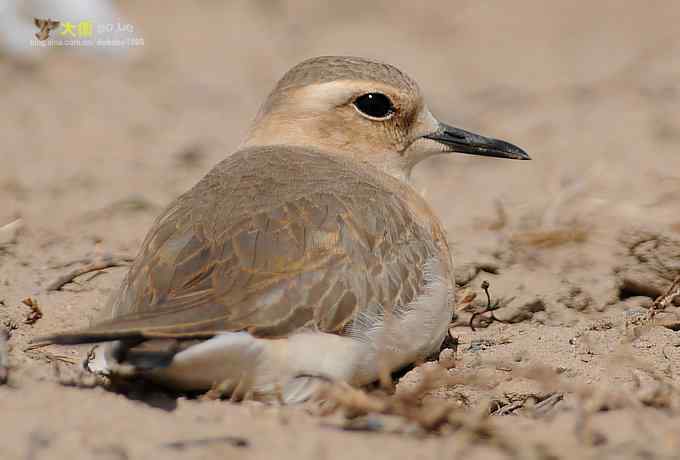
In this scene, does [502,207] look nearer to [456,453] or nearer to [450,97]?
[450,97]

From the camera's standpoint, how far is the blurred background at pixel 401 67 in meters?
6.95

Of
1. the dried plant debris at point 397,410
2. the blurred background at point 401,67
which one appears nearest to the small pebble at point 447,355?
the dried plant debris at point 397,410

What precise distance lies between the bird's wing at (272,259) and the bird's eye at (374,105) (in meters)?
0.75

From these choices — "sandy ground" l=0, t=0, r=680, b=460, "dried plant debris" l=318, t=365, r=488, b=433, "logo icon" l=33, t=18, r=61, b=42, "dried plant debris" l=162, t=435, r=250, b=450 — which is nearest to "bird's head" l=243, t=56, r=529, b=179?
"sandy ground" l=0, t=0, r=680, b=460

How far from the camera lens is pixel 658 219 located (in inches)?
242

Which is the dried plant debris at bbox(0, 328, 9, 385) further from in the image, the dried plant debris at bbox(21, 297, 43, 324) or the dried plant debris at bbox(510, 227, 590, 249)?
the dried plant debris at bbox(510, 227, 590, 249)

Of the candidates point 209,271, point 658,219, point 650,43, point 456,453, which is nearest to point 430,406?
point 456,453

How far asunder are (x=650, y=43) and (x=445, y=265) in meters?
6.54

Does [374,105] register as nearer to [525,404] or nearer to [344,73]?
[344,73]

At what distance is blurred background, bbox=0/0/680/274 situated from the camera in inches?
274

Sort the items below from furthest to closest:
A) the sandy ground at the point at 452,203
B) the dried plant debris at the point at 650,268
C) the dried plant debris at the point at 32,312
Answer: the dried plant debris at the point at 650,268, the dried plant debris at the point at 32,312, the sandy ground at the point at 452,203

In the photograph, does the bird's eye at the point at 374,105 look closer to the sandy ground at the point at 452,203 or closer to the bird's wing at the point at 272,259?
the sandy ground at the point at 452,203

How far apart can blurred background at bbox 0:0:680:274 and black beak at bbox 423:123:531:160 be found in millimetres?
573

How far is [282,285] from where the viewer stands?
12.7ft
